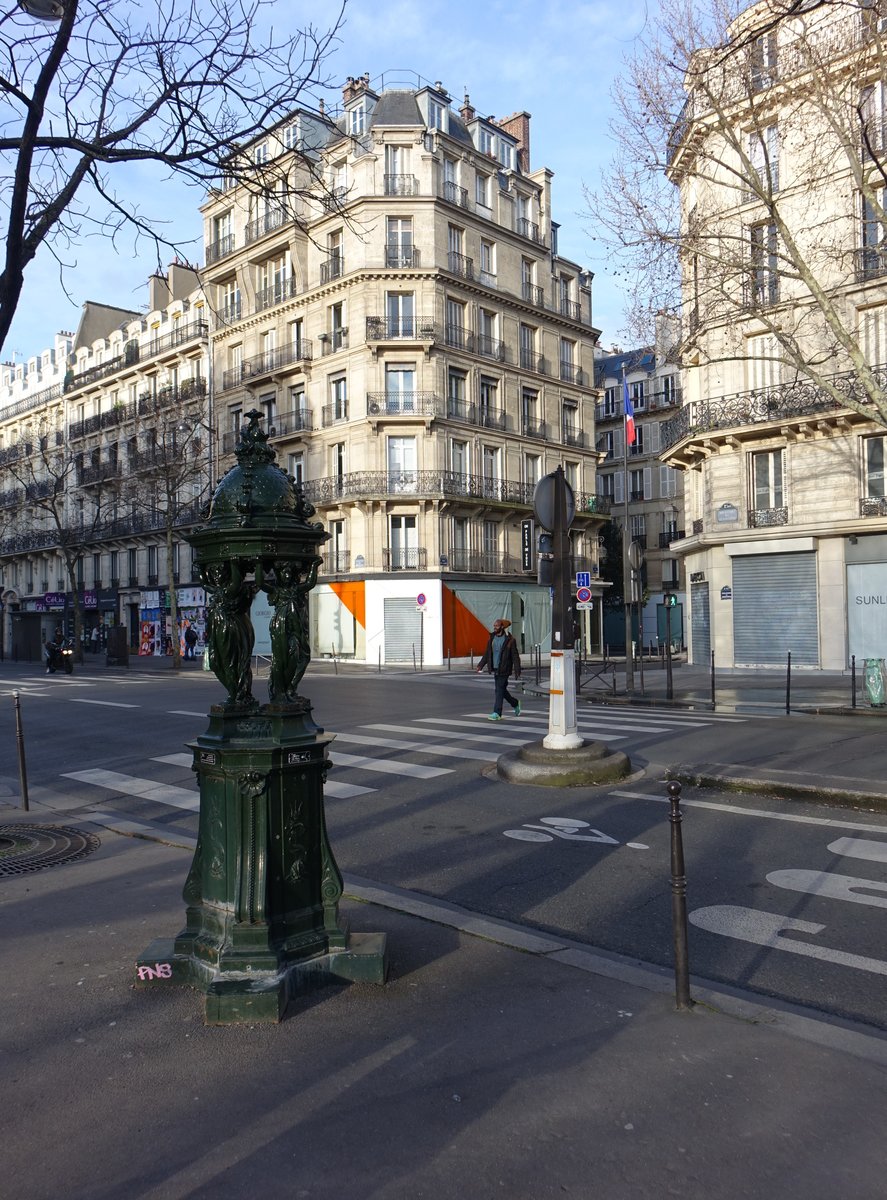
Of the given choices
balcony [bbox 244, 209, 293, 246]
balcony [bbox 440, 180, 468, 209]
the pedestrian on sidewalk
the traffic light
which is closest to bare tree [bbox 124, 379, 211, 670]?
balcony [bbox 244, 209, 293, 246]

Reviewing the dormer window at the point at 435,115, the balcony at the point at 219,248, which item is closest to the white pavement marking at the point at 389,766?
the dormer window at the point at 435,115

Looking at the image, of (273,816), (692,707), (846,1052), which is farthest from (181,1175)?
(692,707)

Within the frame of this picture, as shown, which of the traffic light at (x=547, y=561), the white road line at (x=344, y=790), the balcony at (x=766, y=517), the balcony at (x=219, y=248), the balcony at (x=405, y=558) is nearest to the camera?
the white road line at (x=344, y=790)

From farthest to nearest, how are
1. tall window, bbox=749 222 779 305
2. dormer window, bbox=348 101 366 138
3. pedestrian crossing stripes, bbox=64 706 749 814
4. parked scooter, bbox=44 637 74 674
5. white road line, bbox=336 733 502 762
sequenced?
dormer window, bbox=348 101 366 138 → parked scooter, bbox=44 637 74 674 → tall window, bbox=749 222 779 305 → white road line, bbox=336 733 502 762 → pedestrian crossing stripes, bbox=64 706 749 814

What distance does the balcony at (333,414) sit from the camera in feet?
127

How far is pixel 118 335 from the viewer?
56281mm

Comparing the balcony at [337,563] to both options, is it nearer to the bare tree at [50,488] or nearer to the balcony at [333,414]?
the balcony at [333,414]

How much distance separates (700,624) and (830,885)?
2612cm

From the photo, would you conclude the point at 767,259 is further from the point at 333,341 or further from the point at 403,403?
the point at 333,341

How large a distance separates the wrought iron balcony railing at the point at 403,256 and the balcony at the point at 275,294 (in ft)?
18.5

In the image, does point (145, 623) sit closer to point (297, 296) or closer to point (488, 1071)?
point (297, 296)

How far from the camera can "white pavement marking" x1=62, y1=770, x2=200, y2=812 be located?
9.01 meters

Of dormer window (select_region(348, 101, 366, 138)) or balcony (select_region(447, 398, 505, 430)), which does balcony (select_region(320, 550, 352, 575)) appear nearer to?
balcony (select_region(447, 398, 505, 430))

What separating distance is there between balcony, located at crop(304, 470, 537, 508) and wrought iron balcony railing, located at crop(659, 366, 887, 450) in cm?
1089
